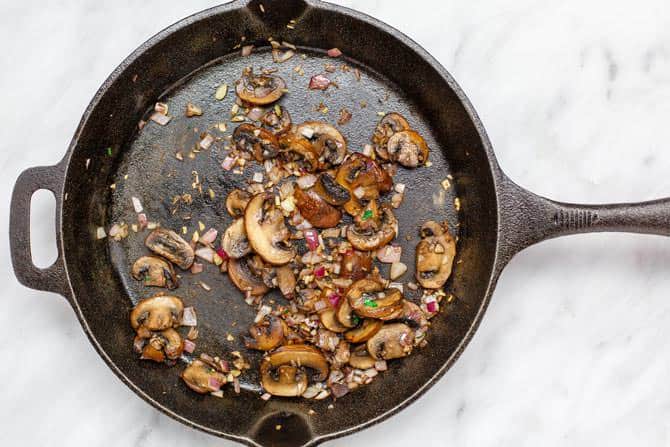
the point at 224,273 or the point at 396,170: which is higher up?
the point at 396,170

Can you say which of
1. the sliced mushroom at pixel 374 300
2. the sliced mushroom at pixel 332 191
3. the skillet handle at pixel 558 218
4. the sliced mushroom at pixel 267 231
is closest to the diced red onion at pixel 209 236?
the sliced mushroom at pixel 267 231

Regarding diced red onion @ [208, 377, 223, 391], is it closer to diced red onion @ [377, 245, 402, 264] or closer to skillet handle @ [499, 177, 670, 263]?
diced red onion @ [377, 245, 402, 264]

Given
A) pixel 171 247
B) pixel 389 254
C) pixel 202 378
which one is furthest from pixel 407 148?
pixel 202 378

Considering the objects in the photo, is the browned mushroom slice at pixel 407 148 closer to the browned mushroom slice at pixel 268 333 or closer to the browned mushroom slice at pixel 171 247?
the browned mushroom slice at pixel 268 333

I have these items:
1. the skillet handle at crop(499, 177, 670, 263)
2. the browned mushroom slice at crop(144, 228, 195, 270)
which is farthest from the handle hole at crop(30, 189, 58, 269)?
the skillet handle at crop(499, 177, 670, 263)

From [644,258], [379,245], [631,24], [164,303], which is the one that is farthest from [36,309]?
[631,24]

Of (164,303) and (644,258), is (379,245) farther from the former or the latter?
(644,258)
